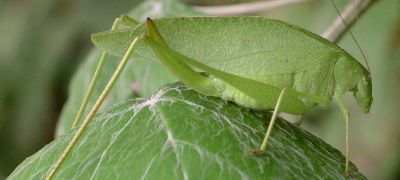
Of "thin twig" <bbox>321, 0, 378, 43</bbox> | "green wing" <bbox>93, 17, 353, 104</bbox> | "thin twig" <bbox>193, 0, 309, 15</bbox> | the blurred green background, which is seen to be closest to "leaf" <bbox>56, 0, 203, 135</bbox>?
"thin twig" <bbox>193, 0, 309, 15</bbox>

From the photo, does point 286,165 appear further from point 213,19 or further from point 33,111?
point 33,111

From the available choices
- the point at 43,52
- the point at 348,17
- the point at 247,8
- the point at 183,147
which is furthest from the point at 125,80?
the point at 43,52

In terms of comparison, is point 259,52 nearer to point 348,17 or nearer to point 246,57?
point 246,57

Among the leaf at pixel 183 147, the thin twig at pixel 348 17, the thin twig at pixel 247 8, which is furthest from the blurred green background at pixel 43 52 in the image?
the leaf at pixel 183 147

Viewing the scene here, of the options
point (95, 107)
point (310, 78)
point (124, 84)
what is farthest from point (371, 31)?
point (95, 107)

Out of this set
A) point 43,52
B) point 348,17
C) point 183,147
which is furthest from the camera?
point 43,52
